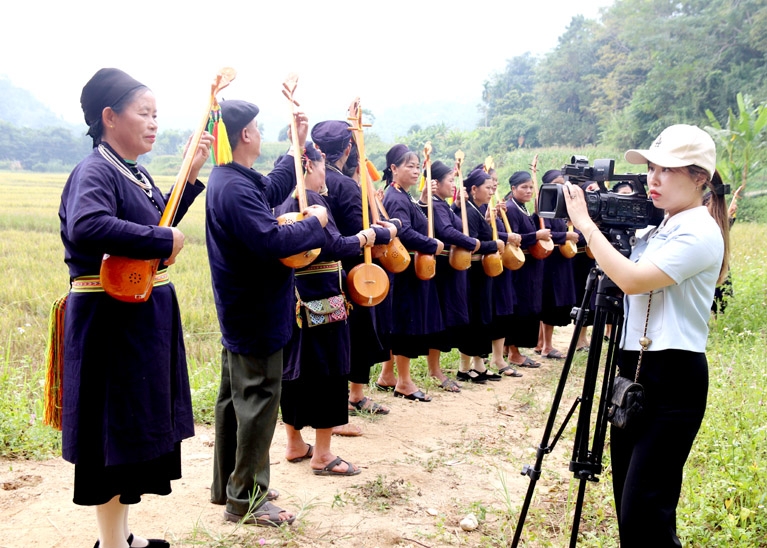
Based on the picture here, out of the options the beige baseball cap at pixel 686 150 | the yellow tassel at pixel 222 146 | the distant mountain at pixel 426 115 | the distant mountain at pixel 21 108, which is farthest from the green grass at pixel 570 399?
the distant mountain at pixel 426 115

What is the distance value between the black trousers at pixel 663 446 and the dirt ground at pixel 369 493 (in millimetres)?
984

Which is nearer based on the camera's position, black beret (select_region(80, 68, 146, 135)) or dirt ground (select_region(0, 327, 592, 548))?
black beret (select_region(80, 68, 146, 135))

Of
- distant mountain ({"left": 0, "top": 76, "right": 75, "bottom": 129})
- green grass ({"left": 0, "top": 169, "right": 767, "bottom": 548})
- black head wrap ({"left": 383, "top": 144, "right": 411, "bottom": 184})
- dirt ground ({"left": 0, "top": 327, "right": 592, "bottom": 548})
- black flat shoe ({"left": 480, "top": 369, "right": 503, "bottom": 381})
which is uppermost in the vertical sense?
distant mountain ({"left": 0, "top": 76, "right": 75, "bottom": 129})

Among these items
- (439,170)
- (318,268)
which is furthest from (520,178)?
(318,268)

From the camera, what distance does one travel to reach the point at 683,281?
2.23 metres

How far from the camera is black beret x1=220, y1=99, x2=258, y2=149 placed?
9.88 ft

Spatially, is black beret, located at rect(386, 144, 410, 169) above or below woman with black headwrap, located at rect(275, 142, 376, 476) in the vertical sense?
above

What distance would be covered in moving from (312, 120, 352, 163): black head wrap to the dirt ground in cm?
186

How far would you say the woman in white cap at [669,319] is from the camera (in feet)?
7.20

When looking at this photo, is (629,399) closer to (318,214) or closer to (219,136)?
(318,214)

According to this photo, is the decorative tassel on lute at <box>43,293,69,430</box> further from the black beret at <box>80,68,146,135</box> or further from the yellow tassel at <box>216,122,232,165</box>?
the yellow tassel at <box>216,122,232,165</box>

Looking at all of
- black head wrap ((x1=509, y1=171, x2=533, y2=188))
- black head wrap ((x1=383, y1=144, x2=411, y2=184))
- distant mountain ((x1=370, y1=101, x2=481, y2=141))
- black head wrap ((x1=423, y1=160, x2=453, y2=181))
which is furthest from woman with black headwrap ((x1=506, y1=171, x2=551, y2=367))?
distant mountain ((x1=370, y1=101, x2=481, y2=141))

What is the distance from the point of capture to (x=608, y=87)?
3198 centimetres

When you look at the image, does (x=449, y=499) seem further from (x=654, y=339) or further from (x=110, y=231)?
(x=110, y=231)
